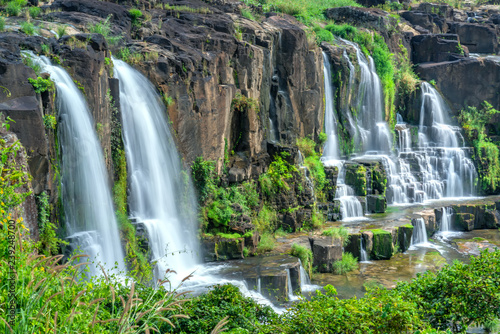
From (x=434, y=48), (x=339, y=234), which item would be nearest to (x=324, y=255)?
(x=339, y=234)

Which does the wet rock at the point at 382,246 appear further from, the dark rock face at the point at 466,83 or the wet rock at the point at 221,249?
the dark rock face at the point at 466,83

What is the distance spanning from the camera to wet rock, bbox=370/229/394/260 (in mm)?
16016

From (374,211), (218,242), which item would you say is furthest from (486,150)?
(218,242)

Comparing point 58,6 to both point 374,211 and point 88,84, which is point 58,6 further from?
point 374,211

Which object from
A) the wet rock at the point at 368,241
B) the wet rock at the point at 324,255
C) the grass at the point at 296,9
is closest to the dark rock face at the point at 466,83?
the grass at the point at 296,9

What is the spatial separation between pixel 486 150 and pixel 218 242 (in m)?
17.5

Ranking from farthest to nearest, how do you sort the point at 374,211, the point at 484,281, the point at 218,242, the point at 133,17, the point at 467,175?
the point at 467,175 → the point at 374,211 → the point at 133,17 → the point at 218,242 → the point at 484,281

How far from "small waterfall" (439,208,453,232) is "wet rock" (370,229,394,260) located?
16.2 feet

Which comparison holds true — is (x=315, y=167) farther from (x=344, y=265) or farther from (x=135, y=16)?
(x=135, y=16)

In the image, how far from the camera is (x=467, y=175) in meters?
23.8

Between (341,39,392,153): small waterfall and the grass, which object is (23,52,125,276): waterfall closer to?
the grass

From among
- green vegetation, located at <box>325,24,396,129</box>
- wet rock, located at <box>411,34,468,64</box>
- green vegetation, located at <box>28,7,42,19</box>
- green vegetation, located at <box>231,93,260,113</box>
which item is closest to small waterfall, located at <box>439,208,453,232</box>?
green vegetation, located at <box>325,24,396,129</box>

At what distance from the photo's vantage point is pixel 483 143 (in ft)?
81.7

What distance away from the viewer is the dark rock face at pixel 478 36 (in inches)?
1281
